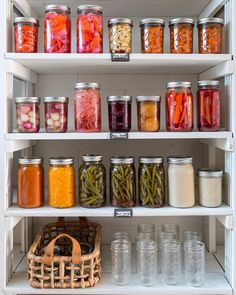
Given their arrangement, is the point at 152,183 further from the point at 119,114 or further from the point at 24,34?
the point at 24,34

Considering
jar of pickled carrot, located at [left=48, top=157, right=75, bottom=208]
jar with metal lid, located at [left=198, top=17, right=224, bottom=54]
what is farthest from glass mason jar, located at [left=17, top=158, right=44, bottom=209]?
jar with metal lid, located at [left=198, top=17, right=224, bottom=54]

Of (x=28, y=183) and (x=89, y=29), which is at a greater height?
(x=89, y=29)

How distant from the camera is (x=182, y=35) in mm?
1555

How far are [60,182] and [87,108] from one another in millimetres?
331

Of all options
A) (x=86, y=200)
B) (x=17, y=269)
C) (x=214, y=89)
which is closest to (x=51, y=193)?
(x=86, y=200)

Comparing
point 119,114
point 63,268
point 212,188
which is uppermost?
point 119,114

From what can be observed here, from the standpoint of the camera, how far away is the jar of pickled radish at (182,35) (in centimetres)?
155

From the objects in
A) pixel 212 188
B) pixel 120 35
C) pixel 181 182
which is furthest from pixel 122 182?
pixel 120 35

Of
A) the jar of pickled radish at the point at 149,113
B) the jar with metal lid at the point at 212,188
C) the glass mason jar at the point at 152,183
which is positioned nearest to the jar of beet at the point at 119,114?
the jar of pickled radish at the point at 149,113

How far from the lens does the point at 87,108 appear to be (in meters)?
1.53

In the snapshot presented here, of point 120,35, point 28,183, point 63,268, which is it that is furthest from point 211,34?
point 63,268

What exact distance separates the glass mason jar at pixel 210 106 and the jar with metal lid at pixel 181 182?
0.17 meters

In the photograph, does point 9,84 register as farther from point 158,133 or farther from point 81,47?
point 158,133

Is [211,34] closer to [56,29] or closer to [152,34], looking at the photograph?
[152,34]
